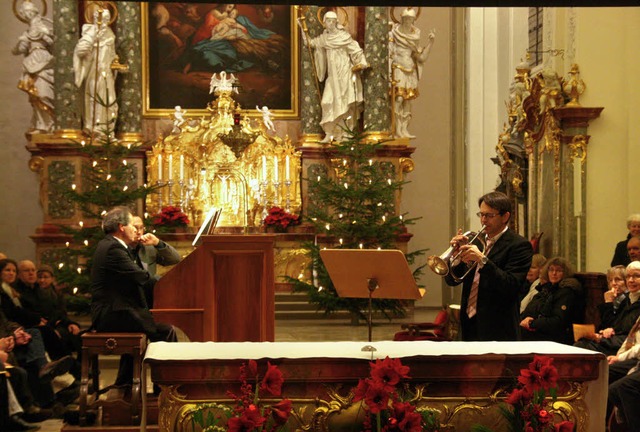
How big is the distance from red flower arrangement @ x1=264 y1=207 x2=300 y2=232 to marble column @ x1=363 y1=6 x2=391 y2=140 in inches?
71.2

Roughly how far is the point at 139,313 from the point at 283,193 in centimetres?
1022

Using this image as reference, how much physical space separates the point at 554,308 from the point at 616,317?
1.46 meters

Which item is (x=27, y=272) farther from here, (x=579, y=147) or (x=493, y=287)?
(x=579, y=147)

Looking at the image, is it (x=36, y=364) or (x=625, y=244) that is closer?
(x=36, y=364)

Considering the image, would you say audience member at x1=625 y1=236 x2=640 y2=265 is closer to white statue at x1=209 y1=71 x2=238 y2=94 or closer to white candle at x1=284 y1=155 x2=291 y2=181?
white candle at x1=284 y1=155 x2=291 y2=181

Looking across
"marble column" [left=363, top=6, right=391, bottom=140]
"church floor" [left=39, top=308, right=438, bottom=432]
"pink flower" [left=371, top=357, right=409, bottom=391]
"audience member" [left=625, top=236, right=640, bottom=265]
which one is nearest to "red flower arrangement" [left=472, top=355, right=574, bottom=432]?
"pink flower" [left=371, top=357, right=409, bottom=391]

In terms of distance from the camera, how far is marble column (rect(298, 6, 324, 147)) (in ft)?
57.9

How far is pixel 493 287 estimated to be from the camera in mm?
5496

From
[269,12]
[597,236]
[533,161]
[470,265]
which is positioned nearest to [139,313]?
[470,265]

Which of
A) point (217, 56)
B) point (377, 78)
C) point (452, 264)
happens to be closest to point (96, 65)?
point (217, 56)

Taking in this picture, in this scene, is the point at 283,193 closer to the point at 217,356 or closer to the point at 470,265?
the point at 470,265

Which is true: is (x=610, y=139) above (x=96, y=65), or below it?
below

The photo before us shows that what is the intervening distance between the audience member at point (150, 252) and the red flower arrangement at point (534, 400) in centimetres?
407

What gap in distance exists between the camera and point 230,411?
4.39m
